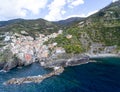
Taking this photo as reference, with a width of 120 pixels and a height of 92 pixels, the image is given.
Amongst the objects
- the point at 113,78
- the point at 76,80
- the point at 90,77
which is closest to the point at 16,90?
the point at 76,80

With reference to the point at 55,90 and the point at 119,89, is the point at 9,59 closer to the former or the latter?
the point at 55,90

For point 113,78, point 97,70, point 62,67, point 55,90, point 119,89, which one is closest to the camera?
point 119,89

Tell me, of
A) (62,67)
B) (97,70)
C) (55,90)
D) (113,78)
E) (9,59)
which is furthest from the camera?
(9,59)

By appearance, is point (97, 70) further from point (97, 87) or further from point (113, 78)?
point (97, 87)

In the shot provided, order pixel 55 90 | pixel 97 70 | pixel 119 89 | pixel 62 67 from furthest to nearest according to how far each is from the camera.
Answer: pixel 62 67 < pixel 97 70 < pixel 55 90 < pixel 119 89

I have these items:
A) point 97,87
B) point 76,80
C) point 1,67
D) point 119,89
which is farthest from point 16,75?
point 119,89

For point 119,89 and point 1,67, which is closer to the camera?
point 119,89
